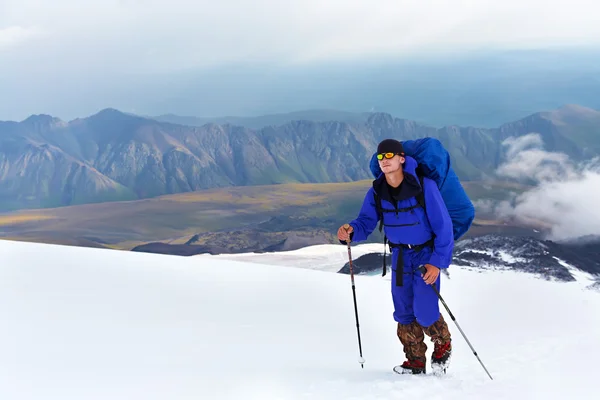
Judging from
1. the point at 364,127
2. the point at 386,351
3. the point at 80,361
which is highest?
the point at 364,127

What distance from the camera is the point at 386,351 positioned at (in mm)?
6293

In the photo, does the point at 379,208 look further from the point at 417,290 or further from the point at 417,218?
the point at 417,290

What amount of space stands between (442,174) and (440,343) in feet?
4.69

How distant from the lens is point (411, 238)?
176 inches

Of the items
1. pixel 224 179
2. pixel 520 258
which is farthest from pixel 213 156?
pixel 520 258

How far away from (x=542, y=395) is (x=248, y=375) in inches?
88.0

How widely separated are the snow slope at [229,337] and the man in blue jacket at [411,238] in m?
0.35

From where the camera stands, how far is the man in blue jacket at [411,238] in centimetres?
434

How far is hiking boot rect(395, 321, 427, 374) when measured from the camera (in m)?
4.68

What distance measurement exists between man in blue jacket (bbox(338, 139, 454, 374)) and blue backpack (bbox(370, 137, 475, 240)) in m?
0.10

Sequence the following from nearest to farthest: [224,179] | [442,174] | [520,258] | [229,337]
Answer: [442,174] → [229,337] → [520,258] → [224,179]

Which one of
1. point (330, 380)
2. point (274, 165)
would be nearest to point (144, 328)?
point (330, 380)

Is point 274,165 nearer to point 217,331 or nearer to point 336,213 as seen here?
point 336,213

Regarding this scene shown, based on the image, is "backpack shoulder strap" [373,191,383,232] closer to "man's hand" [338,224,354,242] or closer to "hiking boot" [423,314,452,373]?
"man's hand" [338,224,354,242]
